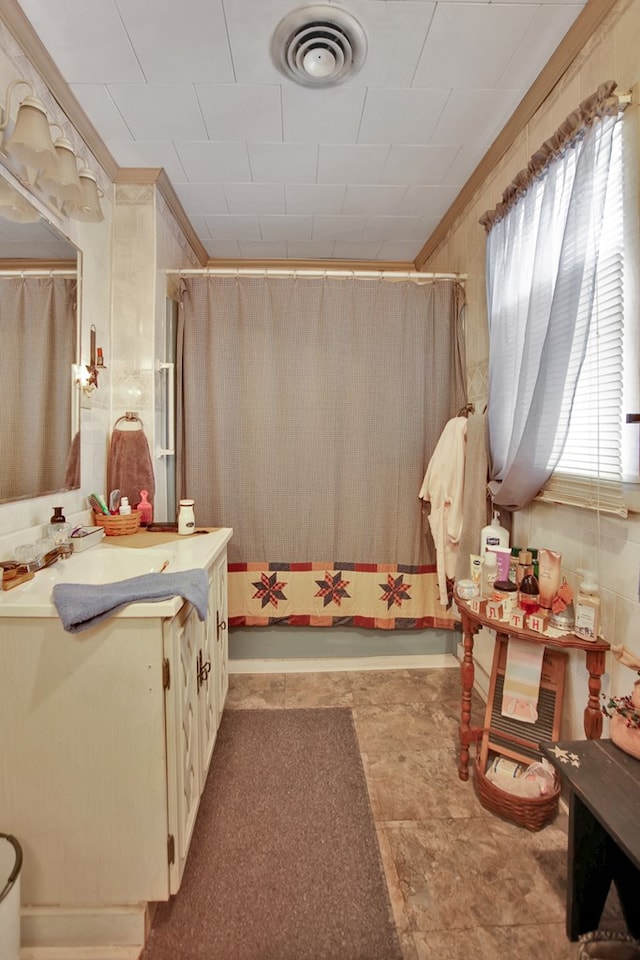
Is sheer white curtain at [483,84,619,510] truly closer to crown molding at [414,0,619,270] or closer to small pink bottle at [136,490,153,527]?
crown molding at [414,0,619,270]

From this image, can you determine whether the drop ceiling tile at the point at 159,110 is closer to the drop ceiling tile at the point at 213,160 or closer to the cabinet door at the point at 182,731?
the drop ceiling tile at the point at 213,160

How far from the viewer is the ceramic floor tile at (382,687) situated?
6.23 ft

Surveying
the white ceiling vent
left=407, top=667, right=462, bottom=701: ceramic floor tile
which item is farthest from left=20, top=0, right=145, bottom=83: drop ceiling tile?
left=407, top=667, right=462, bottom=701: ceramic floor tile

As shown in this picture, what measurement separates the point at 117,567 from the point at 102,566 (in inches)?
1.9

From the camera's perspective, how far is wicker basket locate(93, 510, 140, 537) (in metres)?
1.56

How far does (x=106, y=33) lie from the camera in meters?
1.18

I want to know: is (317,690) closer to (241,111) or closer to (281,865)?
(281,865)

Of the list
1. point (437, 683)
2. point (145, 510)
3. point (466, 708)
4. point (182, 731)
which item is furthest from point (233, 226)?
point (437, 683)

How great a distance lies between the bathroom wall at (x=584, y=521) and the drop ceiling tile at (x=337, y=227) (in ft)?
1.97

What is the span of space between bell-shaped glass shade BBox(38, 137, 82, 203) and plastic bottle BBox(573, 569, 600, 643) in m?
2.02

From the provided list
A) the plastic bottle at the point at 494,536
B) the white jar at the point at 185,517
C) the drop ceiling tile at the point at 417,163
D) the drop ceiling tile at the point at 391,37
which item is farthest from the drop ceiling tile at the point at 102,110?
the plastic bottle at the point at 494,536

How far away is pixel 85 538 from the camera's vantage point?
1.37m

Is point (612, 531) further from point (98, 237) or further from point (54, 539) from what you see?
point (98, 237)

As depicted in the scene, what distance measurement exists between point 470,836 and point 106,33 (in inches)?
108
